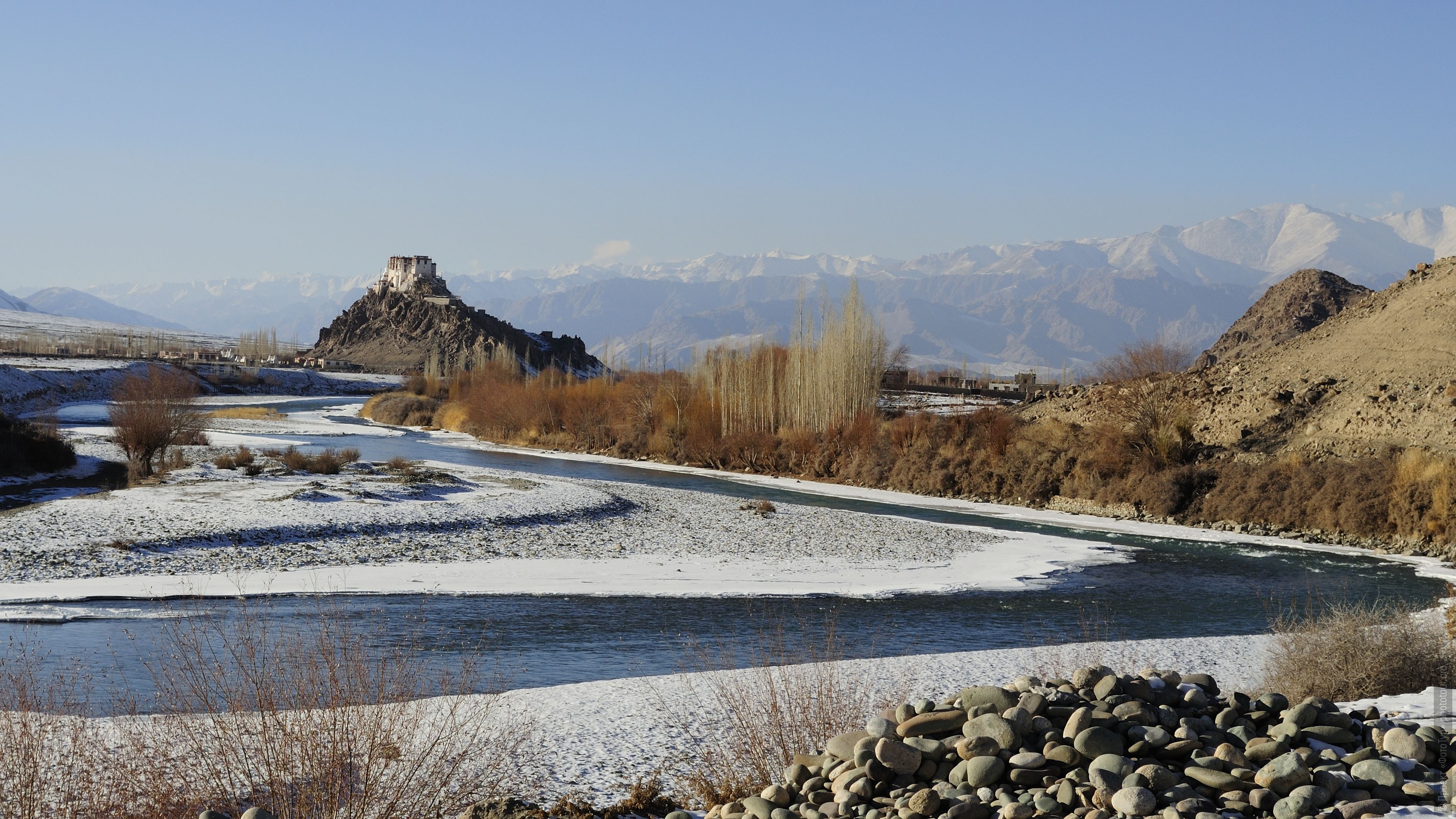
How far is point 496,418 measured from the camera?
201 ft

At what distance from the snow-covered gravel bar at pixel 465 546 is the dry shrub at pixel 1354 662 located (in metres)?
8.94

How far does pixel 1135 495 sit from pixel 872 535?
11.1 metres

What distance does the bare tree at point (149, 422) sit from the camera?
31.0 metres

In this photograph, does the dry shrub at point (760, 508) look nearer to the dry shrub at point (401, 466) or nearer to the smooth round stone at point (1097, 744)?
the dry shrub at point (401, 466)

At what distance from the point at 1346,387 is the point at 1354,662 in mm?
28988

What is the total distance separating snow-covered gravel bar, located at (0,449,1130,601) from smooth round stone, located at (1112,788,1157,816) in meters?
12.2

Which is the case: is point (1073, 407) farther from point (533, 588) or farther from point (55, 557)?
point (55, 557)

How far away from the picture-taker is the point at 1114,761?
20.8 feet

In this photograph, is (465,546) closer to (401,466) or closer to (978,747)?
(401,466)

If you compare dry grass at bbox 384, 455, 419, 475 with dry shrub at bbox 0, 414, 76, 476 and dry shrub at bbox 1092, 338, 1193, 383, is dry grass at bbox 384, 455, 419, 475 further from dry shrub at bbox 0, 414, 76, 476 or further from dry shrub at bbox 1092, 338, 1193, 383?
dry shrub at bbox 1092, 338, 1193, 383

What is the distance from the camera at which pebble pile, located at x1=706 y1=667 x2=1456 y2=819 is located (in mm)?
6035

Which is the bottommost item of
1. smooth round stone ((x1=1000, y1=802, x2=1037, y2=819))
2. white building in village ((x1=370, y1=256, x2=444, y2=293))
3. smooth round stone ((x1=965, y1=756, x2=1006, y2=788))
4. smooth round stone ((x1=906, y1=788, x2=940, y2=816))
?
smooth round stone ((x1=906, y1=788, x2=940, y2=816))

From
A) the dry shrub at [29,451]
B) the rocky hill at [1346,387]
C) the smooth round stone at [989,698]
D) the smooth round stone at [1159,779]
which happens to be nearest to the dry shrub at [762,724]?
the smooth round stone at [989,698]

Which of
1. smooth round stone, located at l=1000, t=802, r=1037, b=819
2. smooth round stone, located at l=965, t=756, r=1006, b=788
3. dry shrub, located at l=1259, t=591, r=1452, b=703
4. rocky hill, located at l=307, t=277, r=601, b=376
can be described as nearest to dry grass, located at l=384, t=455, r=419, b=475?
dry shrub, located at l=1259, t=591, r=1452, b=703
